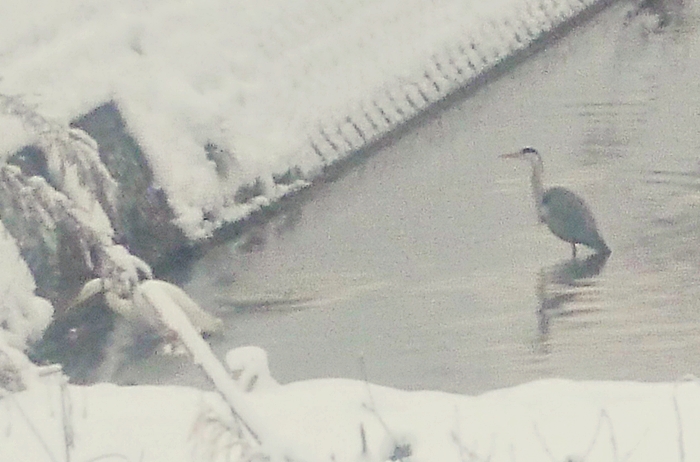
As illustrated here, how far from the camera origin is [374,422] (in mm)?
2662

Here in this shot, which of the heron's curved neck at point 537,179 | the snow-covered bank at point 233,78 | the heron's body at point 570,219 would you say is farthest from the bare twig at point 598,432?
the heron's curved neck at point 537,179

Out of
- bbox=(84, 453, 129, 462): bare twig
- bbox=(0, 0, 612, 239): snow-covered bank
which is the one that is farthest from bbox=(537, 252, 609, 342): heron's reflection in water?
bbox=(84, 453, 129, 462): bare twig

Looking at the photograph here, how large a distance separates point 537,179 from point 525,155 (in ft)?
0.61

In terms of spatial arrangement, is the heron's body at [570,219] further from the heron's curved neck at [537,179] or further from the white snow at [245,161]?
the white snow at [245,161]

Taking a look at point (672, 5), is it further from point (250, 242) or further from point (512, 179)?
point (250, 242)

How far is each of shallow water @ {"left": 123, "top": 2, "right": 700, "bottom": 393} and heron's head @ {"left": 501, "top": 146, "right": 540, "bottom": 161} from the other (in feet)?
0.10

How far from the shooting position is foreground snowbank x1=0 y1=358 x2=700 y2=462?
249 centimetres

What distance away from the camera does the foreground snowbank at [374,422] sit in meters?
2.49

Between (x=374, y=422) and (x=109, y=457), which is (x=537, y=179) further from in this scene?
(x=109, y=457)

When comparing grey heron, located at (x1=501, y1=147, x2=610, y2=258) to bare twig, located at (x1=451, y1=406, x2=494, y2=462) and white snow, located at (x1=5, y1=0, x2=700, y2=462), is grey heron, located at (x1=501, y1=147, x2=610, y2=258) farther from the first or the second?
bare twig, located at (x1=451, y1=406, x2=494, y2=462)

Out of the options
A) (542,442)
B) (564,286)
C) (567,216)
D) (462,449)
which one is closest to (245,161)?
(567,216)

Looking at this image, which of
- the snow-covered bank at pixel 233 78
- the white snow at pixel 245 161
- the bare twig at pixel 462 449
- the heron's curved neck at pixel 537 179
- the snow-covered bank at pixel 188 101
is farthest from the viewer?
the heron's curved neck at pixel 537 179

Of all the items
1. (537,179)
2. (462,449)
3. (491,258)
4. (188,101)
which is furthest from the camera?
(537,179)

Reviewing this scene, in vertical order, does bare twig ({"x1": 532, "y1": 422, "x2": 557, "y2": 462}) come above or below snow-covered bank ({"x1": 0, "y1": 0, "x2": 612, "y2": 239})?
below
